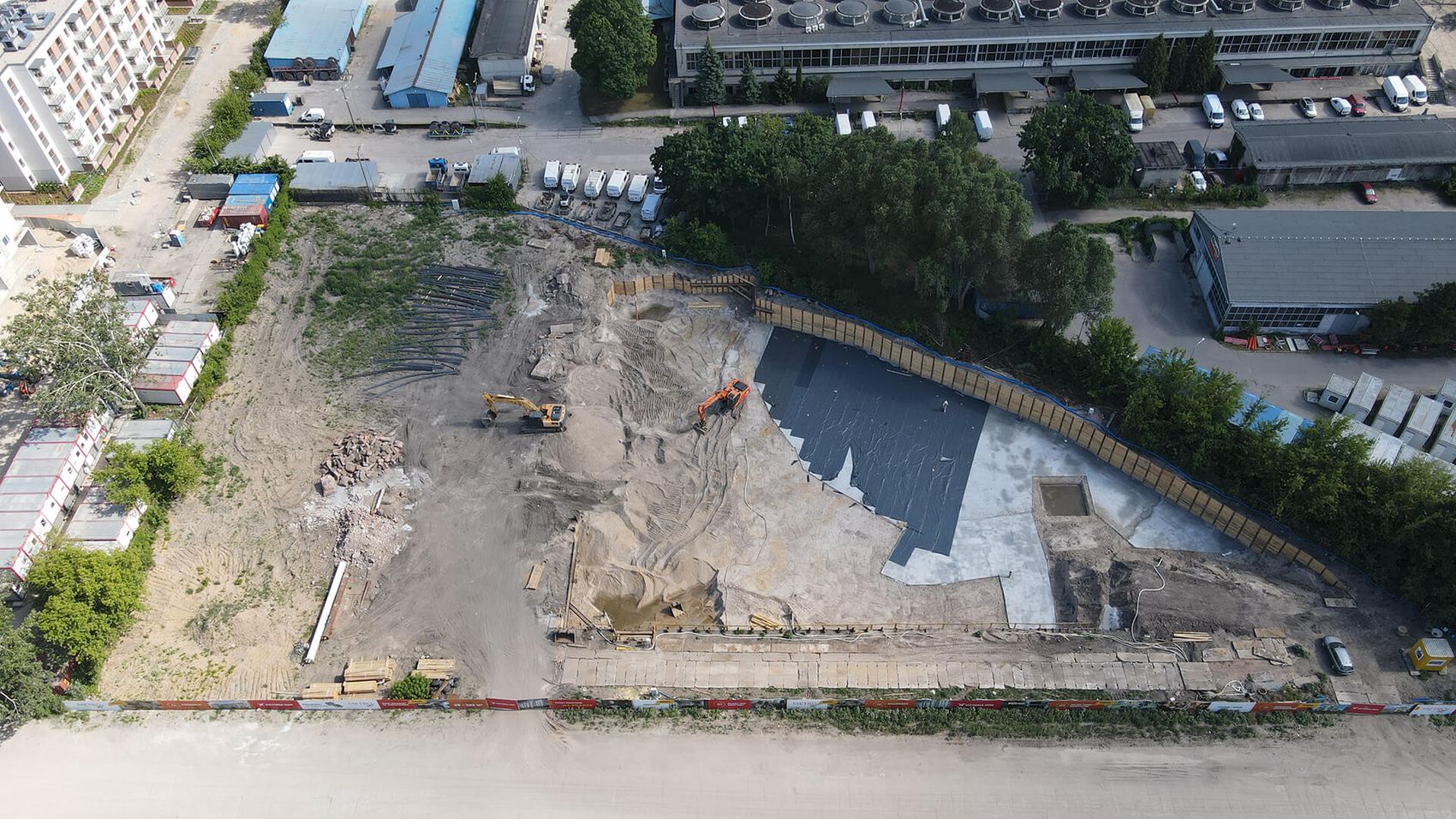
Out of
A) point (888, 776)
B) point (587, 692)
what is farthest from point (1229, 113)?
point (587, 692)

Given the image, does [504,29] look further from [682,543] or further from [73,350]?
[682,543]

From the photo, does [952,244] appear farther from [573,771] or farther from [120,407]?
[120,407]

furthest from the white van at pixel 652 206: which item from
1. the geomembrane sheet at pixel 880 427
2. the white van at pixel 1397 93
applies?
the white van at pixel 1397 93

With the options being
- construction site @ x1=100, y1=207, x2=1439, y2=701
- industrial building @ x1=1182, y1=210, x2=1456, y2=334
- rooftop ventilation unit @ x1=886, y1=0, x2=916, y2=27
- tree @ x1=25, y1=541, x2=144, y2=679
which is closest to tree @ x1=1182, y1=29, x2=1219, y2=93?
industrial building @ x1=1182, y1=210, x2=1456, y2=334

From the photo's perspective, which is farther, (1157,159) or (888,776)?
(1157,159)

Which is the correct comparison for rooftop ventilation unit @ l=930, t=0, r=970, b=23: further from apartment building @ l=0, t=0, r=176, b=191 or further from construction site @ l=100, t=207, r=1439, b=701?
apartment building @ l=0, t=0, r=176, b=191

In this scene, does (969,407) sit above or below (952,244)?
below

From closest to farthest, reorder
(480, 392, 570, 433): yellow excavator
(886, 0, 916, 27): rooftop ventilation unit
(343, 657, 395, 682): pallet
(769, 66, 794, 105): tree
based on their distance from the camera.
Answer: (343, 657, 395, 682): pallet
(480, 392, 570, 433): yellow excavator
(769, 66, 794, 105): tree
(886, 0, 916, 27): rooftop ventilation unit
